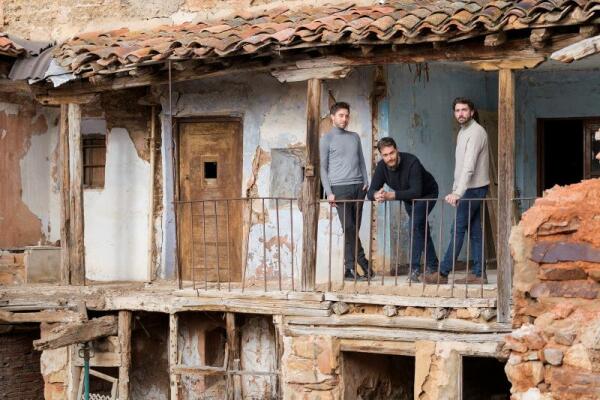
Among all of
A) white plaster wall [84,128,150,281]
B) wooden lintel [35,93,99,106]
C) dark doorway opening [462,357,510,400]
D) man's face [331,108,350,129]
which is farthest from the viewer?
white plaster wall [84,128,150,281]

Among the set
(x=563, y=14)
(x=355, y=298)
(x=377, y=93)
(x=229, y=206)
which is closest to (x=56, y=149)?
(x=229, y=206)

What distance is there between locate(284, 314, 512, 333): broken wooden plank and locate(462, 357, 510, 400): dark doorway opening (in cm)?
143

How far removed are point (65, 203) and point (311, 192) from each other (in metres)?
3.48

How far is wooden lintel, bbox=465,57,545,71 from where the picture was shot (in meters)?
11.1

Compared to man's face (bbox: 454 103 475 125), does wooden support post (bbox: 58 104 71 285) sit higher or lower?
lower

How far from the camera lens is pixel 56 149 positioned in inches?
646

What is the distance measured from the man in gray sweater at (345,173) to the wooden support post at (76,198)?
3.21 meters

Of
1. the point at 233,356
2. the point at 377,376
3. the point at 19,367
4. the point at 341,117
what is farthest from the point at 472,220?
the point at 19,367

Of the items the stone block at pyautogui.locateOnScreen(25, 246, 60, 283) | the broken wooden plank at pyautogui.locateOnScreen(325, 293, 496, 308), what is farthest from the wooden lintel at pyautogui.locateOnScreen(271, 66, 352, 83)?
the stone block at pyautogui.locateOnScreen(25, 246, 60, 283)

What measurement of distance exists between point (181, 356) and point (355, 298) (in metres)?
2.91

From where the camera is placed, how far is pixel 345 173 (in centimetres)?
1255

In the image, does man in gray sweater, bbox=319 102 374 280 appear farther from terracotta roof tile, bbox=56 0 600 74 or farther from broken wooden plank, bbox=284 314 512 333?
terracotta roof tile, bbox=56 0 600 74

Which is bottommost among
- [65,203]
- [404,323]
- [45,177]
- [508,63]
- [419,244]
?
[404,323]

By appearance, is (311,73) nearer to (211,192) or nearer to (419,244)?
(419,244)
